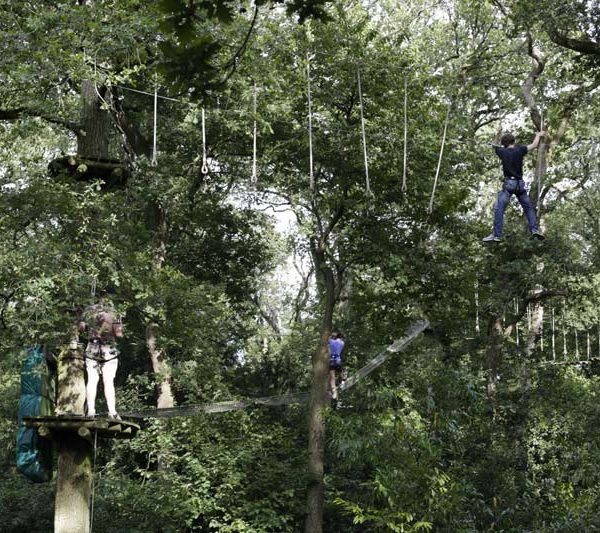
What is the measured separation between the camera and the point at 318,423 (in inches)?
457

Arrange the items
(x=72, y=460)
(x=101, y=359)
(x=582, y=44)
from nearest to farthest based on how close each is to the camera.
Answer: (x=101, y=359)
(x=72, y=460)
(x=582, y=44)

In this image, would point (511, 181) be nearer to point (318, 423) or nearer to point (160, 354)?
point (318, 423)

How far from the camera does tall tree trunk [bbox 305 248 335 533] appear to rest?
11.2m

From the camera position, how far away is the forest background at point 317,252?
8516 mm

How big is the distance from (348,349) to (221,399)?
3059mm

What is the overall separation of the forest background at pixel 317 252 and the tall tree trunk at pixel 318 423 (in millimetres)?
39

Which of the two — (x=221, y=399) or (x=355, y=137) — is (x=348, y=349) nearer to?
(x=221, y=399)

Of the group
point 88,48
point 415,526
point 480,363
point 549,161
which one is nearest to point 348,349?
point 480,363

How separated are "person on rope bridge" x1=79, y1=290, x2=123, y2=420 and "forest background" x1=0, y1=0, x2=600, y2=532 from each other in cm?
37

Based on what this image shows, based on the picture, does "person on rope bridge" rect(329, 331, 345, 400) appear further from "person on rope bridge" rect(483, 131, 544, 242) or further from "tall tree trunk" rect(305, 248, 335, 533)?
"person on rope bridge" rect(483, 131, 544, 242)

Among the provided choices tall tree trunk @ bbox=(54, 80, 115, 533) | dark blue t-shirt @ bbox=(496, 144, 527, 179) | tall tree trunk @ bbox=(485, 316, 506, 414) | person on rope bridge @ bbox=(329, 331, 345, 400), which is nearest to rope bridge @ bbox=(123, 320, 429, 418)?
person on rope bridge @ bbox=(329, 331, 345, 400)

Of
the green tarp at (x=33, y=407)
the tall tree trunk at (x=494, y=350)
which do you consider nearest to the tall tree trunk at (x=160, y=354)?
the green tarp at (x=33, y=407)

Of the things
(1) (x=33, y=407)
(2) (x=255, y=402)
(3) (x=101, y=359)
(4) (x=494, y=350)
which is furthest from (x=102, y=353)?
(4) (x=494, y=350)

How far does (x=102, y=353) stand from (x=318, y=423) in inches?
187
